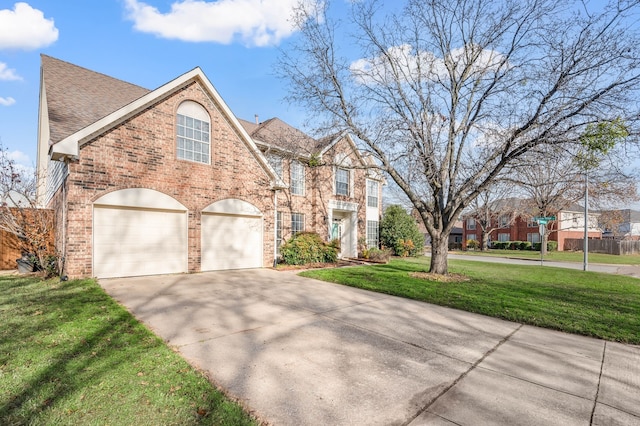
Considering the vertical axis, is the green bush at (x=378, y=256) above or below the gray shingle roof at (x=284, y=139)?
below

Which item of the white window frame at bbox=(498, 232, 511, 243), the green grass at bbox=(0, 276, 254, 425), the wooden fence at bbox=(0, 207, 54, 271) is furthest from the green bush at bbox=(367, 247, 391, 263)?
the white window frame at bbox=(498, 232, 511, 243)

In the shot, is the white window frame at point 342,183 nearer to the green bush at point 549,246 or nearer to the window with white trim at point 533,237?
the green bush at point 549,246

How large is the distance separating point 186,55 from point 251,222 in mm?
7301

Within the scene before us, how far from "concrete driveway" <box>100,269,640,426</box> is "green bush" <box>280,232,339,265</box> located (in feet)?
21.2

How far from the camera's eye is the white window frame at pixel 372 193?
792 inches

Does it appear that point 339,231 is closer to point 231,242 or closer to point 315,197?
point 315,197

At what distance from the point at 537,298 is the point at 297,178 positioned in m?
10.9

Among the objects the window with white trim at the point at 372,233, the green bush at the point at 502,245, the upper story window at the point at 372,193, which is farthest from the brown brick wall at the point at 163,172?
the green bush at the point at 502,245

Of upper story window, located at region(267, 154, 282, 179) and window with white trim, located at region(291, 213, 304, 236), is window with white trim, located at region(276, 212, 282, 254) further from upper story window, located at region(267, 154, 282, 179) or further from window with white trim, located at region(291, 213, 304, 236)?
upper story window, located at region(267, 154, 282, 179)

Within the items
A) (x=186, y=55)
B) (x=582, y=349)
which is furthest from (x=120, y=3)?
(x=582, y=349)

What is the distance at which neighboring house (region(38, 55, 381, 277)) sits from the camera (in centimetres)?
849

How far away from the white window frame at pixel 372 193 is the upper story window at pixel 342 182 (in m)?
2.38

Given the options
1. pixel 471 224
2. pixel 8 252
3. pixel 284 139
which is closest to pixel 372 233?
pixel 284 139

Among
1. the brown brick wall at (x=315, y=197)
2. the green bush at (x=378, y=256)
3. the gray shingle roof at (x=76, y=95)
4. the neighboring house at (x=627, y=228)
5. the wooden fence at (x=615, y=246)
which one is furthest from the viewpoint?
the neighboring house at (x=627, y=228)
